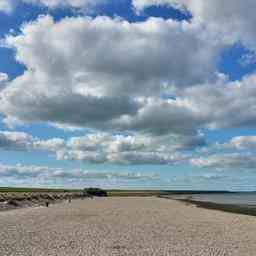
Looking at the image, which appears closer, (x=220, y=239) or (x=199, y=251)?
(x=199, y=251)

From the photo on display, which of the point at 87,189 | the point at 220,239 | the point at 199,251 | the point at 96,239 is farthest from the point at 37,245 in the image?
the point at 87,189

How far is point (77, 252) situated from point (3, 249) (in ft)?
10.8

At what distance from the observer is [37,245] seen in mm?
21141

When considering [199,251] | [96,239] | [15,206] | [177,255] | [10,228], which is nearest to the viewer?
[177,255]

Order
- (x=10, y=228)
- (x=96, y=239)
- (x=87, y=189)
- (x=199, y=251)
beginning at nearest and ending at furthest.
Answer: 1. (x=199, y=251)
2. (x=96, y=239)
3. (x=10, y=228)
4. (x=87, y=189)

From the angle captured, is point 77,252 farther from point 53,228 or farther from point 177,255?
point 53,228

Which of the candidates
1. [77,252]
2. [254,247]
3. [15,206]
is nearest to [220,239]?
[254,247]

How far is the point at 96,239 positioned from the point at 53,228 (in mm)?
7125

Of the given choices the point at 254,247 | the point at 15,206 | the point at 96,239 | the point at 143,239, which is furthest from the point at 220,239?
the point at 15,206

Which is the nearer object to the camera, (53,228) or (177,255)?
(177,255)

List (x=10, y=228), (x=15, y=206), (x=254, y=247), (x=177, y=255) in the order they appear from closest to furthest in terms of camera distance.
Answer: (x=177, y=255) < (x=254, y=247) < (x=10, y=228) < (x=15, y=206)

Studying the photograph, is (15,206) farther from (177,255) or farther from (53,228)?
(177,255)

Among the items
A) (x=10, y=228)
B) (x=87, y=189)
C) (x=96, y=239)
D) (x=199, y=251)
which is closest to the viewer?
(x=199, y=251)

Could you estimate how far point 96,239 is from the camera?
2406 cm
